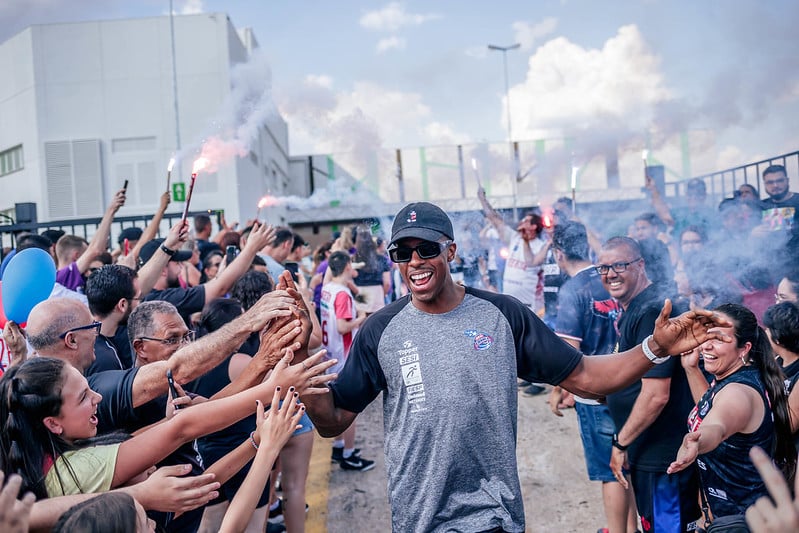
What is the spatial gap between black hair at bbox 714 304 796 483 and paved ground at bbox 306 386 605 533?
211 cm

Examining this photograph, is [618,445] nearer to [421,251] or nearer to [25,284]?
[421,251]

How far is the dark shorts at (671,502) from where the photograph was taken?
3725 mm

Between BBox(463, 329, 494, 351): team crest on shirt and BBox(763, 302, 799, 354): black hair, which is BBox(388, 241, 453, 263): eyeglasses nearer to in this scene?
BBox(463, 329, 494, 351): team crest on shirt

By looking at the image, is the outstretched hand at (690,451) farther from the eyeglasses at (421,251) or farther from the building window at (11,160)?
the building window at (11,160)

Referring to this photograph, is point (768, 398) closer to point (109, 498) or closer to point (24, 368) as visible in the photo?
point (109, 498)

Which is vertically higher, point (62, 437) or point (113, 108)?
point (113, 108)

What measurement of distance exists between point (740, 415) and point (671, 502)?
926 mm

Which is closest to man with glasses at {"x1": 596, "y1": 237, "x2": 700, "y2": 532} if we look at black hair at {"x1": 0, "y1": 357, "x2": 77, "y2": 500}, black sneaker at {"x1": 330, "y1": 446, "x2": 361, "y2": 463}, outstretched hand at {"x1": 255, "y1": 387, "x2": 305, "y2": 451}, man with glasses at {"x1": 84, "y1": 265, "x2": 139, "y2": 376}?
outstretched hand at {"x1": 255, "y1": 387, "x2": 305, "y2": 451}

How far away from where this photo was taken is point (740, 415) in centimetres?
309

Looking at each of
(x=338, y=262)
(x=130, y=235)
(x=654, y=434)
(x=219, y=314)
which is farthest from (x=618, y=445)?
(x=130, y=235)

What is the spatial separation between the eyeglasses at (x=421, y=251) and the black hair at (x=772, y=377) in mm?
1598

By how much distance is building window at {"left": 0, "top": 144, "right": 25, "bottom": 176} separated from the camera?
91.5 ft

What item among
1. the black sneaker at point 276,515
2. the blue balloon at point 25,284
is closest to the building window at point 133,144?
the black sneaker at point 276,515

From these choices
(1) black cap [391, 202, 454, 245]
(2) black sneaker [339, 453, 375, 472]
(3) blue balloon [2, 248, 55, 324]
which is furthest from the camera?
(2) black sneaker [339, 453, 375, 472]
